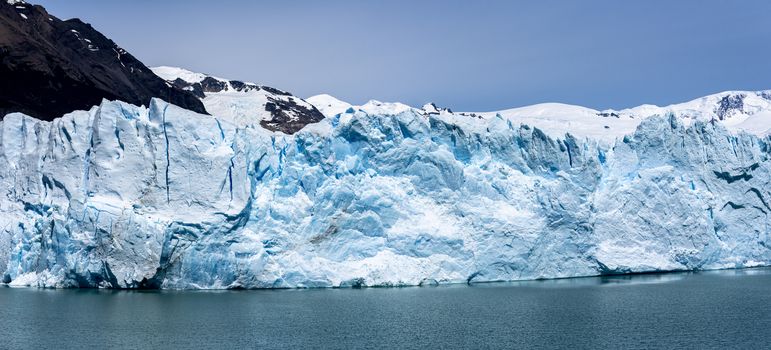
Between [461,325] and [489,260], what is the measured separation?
353 inches

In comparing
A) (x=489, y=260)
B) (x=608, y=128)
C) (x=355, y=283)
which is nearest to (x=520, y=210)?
(x=489, y=260)

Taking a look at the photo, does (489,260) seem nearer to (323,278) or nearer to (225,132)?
(323,278)

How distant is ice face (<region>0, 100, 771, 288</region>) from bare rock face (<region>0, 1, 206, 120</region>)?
12028 mm

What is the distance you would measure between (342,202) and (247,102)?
37.1 meters

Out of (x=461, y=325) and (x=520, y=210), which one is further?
(x=520, y=210)

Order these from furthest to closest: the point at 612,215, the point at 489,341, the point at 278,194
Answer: the point at 612,215
the point at 278,194
the point at 489,341

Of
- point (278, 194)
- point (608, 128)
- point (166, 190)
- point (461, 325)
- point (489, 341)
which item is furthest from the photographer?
point (608, 128)

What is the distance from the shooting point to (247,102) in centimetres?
6169

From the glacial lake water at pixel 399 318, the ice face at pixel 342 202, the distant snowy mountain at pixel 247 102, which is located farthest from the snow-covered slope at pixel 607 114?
the glacial lake water at pixel 399 318

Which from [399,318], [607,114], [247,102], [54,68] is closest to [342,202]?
[399,318]

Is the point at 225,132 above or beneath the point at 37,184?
above

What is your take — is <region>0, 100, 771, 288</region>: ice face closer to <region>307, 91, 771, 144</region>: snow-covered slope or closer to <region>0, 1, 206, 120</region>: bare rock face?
<region>307, 91, 771, 144</region>: snow-covered slope

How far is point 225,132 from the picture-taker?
26.9m

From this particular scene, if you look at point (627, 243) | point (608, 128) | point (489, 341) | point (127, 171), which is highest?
point (608, 128)
